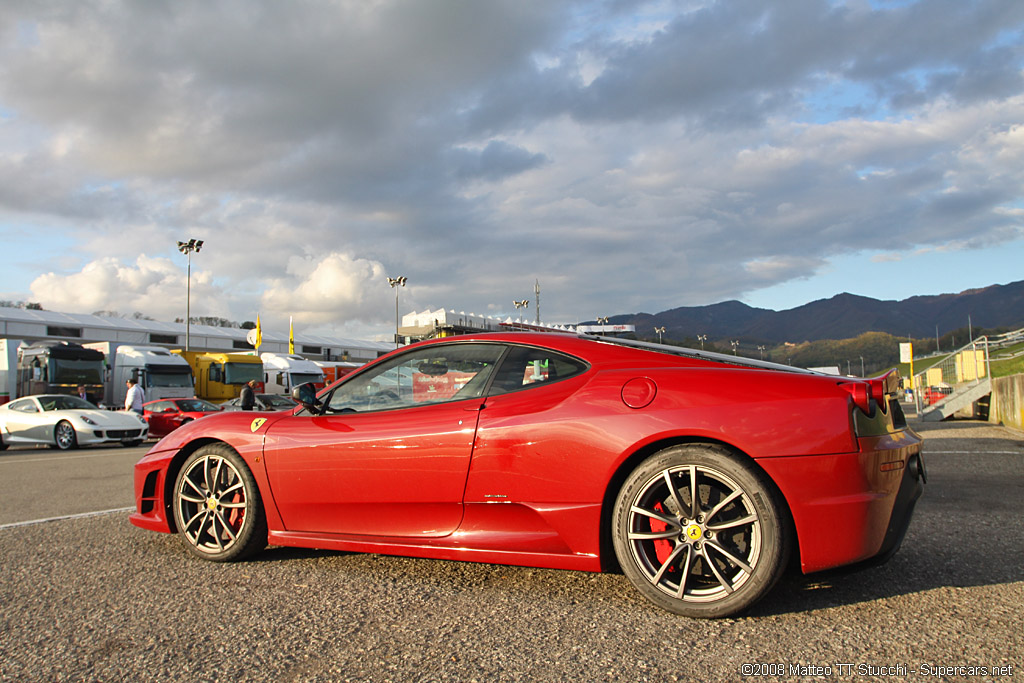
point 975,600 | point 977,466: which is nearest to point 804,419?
point 975,600

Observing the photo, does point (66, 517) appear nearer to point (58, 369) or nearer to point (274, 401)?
point (274, 401)

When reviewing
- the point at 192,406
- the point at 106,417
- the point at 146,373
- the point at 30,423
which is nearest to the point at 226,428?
the point at 106,417

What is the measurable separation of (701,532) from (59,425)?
16907 mm

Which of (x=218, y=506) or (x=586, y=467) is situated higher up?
(x=586, y=467)

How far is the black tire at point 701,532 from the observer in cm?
264

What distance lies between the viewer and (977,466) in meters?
7.70

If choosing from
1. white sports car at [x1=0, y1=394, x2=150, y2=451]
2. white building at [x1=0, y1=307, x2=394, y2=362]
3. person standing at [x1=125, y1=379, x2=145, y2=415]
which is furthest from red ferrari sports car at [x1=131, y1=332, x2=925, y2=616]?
white building at [x1=0, y1=307, x2=394, y2=362]

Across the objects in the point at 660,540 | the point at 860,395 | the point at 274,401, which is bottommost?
the point at 660,540

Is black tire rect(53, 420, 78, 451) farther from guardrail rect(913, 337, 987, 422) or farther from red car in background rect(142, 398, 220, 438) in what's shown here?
guardrail rect(913, 337, 987, 422)

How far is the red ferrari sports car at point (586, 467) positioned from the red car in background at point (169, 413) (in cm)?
1614

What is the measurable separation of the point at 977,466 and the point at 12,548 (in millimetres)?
9264

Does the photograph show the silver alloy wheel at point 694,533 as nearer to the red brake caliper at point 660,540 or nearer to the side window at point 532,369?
the red brake caliper at point 660,540

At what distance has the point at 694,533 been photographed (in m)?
2.74

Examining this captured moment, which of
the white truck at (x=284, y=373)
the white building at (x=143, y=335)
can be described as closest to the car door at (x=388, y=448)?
the white truck at (x=284, y=373)
